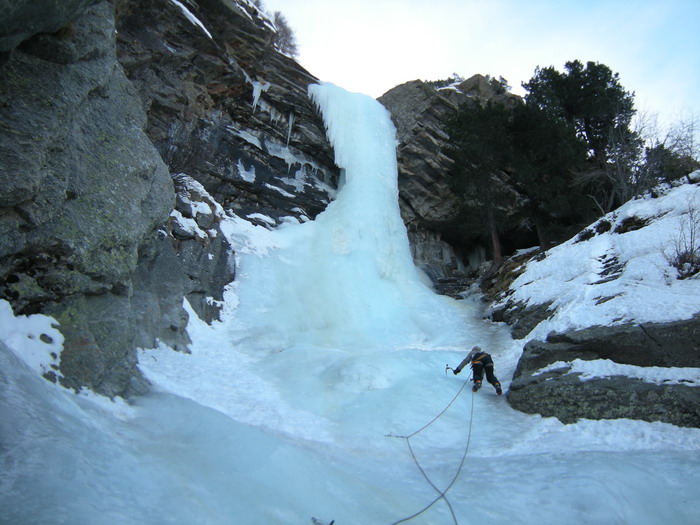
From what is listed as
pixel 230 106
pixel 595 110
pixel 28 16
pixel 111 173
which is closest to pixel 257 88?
pixel 230 106

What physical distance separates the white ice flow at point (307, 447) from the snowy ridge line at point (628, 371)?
2.26 feet

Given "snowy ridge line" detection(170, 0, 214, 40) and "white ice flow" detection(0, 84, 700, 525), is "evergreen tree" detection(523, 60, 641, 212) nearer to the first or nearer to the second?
"white ice flow" detection(0, 84, 700, 525)

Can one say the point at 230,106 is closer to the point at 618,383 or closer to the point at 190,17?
the point at 190,17

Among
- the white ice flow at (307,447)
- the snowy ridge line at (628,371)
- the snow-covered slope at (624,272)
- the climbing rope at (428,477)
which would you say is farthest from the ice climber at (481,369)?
the snow-covered slope at (624,272)

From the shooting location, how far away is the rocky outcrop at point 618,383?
504cm

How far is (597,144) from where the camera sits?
53.7ft

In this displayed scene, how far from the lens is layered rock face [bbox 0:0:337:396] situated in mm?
4703

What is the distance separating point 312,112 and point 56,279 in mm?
13535

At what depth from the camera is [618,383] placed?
18.0 feet

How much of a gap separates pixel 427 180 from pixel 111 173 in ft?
45.4

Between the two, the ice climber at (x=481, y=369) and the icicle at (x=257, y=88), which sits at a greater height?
the icicle at (x=257, y=88)

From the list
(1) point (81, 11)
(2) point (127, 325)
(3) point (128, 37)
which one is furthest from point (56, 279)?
(3) point (128, 37)

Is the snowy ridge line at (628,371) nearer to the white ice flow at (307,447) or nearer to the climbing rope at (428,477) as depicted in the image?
the white ice flow at (307,447)

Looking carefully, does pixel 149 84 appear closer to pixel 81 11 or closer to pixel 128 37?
pixel 128 37
